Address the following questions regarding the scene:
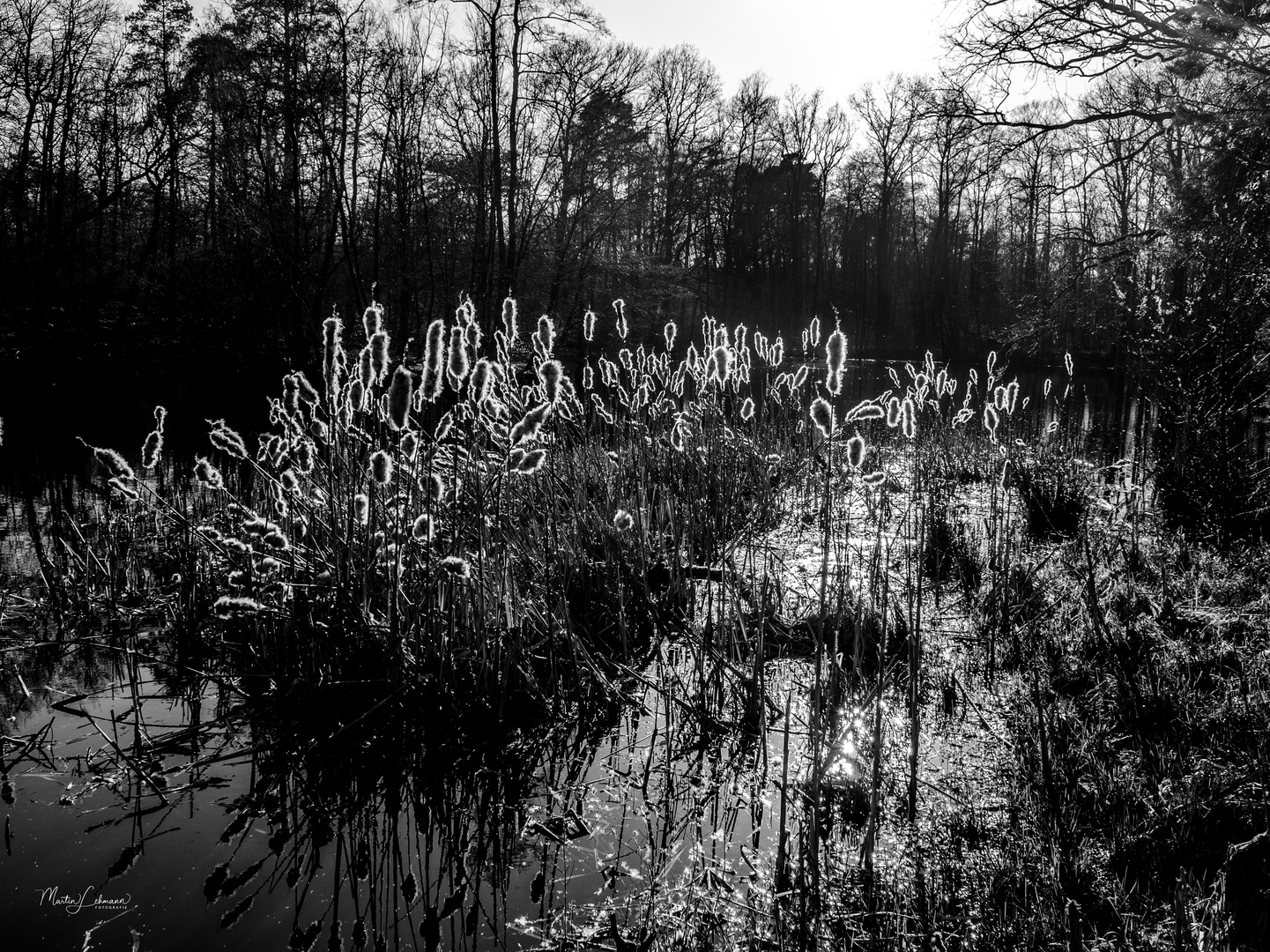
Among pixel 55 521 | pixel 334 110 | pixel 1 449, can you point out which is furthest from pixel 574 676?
pixel 334 110

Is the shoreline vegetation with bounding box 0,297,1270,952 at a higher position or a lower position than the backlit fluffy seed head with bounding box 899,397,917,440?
lower

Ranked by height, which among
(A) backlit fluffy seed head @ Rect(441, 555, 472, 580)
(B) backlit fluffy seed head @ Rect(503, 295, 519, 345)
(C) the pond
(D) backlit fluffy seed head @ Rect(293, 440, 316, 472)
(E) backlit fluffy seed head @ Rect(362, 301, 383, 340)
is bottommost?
(C) the pond

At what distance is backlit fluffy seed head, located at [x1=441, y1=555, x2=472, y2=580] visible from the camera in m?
2.28

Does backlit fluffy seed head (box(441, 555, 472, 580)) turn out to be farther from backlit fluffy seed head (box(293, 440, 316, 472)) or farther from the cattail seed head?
the cattail seed head

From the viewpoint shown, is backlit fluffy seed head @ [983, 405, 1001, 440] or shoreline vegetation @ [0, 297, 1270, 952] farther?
backlit fluffy seed head @ [983, 405, 1001, 440]

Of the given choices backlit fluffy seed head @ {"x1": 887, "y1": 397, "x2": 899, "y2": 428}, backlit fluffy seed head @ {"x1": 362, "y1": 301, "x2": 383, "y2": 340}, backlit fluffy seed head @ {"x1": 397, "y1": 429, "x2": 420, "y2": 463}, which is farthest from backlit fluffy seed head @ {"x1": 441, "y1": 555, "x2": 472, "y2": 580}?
backlit fluffy seed head @ {"x1": 887, "y1": 397, "x2": 899, "y2": 428}

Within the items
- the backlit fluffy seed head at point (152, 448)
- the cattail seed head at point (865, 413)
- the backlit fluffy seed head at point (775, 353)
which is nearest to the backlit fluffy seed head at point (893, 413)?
the cattail seed head at point (865, 413)

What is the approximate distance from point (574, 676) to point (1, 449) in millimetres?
9416

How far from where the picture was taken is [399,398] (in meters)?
1.98

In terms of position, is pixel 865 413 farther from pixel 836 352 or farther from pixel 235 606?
pixel 235 606

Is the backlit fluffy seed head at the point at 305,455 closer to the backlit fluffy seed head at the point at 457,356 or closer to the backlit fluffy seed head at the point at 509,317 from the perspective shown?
the backlit fluffy seed head at the point at 457,356

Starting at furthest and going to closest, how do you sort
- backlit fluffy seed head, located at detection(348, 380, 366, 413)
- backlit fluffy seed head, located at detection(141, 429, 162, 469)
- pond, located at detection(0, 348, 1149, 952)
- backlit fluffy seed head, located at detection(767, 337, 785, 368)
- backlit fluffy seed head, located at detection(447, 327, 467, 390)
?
1. backlit fluffy seed head, located at detection(767, 337, 785, 368)
2. backlit fluffy seed head, located at detection(141, 429, 162, 469)
3. backlit fluffy seed head, located at detection(348, 380, 366, 413)
4. backlit fluffy seed head, located at detection(447, 327, 467, 390)
5. pond, located at detection(0, 348, 1149, 952)

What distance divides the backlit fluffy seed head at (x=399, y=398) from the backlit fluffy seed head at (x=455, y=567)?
0.49 meters

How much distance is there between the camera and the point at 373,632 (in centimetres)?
248
